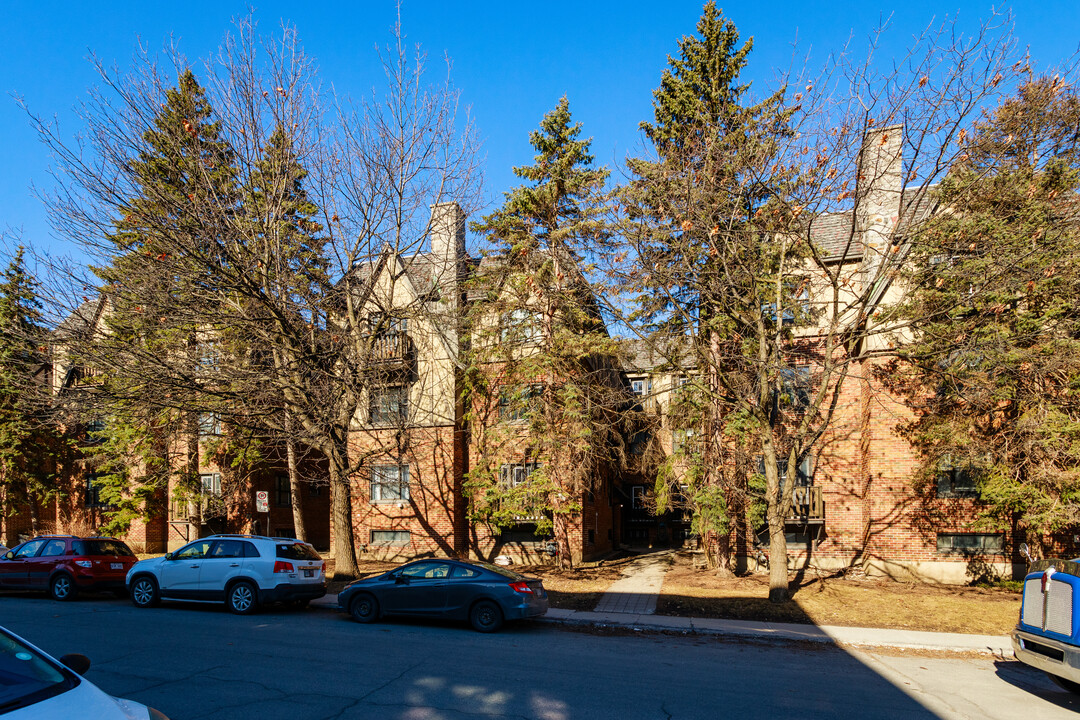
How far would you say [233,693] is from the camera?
23.7 feet

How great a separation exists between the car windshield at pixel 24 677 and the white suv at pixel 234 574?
9.10m

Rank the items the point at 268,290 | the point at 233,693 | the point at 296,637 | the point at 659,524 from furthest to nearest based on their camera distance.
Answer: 1. the point at 659,524
2. the point at 268,290
3. the point at 296,637
4. the point at 233,693

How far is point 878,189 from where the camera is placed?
1215 cm

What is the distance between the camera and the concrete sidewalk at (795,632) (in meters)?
10.7

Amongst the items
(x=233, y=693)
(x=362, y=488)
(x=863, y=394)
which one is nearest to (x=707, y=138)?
(x=863, y=394)

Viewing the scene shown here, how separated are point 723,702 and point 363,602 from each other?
7.32m

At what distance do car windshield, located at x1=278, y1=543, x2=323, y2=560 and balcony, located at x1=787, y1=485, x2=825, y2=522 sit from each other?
1267cm

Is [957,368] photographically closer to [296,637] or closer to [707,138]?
[707,138]

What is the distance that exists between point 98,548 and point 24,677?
13.6 meters

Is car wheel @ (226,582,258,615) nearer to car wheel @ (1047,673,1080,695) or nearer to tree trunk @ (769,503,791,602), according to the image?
tree trunk @ (769,503,791,602)

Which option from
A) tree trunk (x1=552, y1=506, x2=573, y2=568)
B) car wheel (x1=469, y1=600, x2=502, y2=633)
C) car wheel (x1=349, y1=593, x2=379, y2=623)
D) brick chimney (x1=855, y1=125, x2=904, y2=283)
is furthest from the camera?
tree trunk (x1=552, y1=506, x2=573, y2=568)

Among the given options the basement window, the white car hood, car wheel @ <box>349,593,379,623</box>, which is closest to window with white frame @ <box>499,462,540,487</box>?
car wheel @ <box>349,593,379,623</box>

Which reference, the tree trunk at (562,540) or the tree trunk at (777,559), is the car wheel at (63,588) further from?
the tree trunk at (777,559)

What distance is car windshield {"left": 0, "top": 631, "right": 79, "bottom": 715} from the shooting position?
3516 mm
